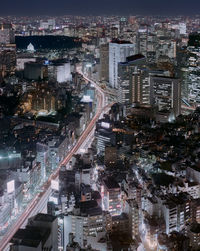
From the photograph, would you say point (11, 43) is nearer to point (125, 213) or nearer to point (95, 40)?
point (95, 40)

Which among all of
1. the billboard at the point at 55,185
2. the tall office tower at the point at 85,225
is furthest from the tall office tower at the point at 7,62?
the tall office tower at the point at 85,225

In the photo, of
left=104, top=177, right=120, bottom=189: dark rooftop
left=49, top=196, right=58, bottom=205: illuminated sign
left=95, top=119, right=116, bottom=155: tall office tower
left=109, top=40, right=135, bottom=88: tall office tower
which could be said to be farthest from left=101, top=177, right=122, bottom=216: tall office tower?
left=109, top=40, right=135, bottom=88: tall office tower

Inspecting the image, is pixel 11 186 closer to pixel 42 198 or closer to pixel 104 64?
pixel 42 198

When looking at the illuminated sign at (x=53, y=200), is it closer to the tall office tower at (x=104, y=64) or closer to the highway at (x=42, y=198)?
the highway at (x=42, y=198)

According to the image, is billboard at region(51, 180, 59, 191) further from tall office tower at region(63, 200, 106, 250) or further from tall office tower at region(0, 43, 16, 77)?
tall office tower at region(0, 43, 16, 77)

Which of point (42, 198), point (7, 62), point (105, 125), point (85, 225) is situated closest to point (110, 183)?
point (42, 198)
